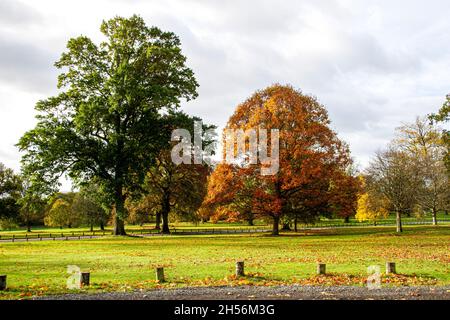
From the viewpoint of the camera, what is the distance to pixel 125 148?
144 feet

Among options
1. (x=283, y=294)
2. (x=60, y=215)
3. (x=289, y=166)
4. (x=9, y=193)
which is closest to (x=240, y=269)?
(x=283, y=294)

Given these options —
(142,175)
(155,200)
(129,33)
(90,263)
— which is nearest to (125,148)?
(142,175)

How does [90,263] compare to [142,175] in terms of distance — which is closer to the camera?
[90,263]

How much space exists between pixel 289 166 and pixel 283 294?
99.8 ft

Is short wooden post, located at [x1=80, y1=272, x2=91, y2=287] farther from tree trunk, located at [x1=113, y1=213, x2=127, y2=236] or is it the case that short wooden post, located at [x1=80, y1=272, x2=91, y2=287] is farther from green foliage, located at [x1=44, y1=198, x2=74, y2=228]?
green foliage, located at [x1=44, y1=198, x2=74, y2=228]

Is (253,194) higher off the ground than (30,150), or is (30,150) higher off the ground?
(30,150)

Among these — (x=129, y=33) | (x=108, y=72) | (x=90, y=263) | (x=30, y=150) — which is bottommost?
(x=90, y=263)

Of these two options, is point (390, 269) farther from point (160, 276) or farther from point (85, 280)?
point (85, 280)

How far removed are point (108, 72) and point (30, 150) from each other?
37.9ft

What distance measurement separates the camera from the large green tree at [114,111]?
141 feet

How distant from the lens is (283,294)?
1230 centimetres

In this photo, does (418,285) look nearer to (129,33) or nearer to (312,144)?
(312,144)
